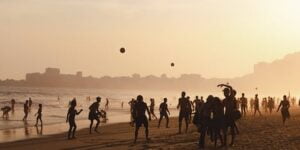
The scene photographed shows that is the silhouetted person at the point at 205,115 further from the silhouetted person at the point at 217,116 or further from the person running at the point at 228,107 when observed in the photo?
the person running at the point at 228,107

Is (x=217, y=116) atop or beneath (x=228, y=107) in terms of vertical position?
beneath

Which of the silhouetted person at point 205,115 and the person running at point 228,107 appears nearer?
the silhouetted person at point 205,115

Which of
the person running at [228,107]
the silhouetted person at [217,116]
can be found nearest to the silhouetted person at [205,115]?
the silhouetted person at [217,116]

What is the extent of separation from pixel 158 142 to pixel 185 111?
325 centimetres

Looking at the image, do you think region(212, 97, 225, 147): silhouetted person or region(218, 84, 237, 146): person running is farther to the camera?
region(218, 84, 237, 146): person running

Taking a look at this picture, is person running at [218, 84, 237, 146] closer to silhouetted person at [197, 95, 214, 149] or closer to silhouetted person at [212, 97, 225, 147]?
silhouetted person at [212, 97, 225, 147]

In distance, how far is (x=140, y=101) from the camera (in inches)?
690

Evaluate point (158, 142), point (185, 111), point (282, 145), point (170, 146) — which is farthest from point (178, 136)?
point (282, 145)

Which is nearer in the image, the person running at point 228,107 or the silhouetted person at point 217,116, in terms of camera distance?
the silhouetted person at point 217,116

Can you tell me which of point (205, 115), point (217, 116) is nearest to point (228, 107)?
point (217, 116)

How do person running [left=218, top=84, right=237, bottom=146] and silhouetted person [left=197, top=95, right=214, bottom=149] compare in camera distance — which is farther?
person running [left=218, top=84, right=237, bottom=146]

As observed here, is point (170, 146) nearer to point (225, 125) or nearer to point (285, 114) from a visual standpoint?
point (225, 125)

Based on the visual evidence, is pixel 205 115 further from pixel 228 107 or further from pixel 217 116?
pixel 228 107

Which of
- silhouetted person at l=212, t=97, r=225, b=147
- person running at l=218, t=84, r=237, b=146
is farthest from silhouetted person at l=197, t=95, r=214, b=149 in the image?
person running at l=218, t=84, r=237, b=146
